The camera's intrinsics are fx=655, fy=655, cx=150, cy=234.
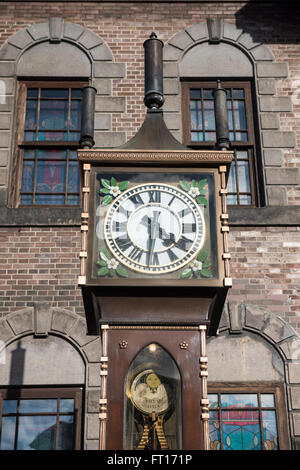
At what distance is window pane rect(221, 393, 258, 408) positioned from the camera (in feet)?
23.8

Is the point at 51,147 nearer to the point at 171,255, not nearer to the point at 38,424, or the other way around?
the point at 38,424

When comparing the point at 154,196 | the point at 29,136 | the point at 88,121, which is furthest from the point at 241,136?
the point at 154,196

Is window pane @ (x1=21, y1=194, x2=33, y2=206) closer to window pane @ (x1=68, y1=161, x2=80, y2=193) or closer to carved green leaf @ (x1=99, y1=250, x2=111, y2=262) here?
window pane @ (x1=68, y1=161, x2=80, y2=193)

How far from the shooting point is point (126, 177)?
194 inches

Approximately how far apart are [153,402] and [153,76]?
2631mm

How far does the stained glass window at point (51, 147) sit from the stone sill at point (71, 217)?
0.39 metres

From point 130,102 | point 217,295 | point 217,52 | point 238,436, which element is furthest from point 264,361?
point 217,52

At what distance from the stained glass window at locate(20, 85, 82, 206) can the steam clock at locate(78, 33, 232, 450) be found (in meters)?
3.58

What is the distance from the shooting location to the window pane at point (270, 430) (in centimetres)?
707

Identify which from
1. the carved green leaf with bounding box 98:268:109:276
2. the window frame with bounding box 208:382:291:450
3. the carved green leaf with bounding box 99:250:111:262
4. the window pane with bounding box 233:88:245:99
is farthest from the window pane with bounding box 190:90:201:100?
the carved green leaf with bounding box 98:268:109:276

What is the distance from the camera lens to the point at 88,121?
5.29 meters

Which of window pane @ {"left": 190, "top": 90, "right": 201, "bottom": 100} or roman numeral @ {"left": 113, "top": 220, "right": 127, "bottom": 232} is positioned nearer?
roman numeral @ {"left": 113, "top": 220, "right": 127, "bottom": 232}

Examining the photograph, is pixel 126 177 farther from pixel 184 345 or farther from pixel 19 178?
pixel 19 178

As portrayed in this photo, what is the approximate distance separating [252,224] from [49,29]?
4.11 meters
